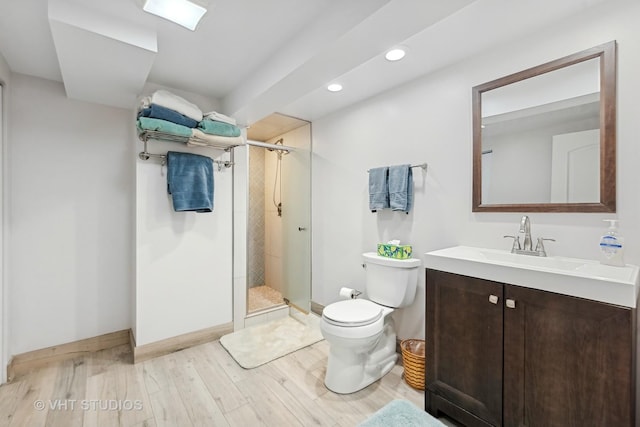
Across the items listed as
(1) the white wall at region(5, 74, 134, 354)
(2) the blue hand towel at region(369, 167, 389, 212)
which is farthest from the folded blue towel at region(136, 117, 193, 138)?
(2) the blue hand towel at region(369, 167, 389, 212)

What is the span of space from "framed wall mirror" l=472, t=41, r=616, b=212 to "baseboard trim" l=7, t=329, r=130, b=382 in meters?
3.09

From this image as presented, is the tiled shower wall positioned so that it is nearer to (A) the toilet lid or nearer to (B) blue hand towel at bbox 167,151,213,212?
(B) blue hand towel at bbox 167,151,213,212

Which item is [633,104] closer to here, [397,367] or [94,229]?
[397,367]

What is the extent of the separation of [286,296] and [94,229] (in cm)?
202

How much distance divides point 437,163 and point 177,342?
2.55 metres

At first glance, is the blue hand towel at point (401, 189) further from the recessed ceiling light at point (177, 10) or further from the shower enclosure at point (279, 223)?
the recessed ceiling light at point (177, 10)

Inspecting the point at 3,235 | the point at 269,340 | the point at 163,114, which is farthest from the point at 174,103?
the point at 269,340

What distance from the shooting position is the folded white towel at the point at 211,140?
224 cm

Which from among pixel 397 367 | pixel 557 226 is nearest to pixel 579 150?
pixel 557 226

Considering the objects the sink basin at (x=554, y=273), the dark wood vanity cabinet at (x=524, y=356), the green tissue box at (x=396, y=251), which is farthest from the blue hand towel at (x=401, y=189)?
the dark wood vanity cabinet at (x=524, y=356)

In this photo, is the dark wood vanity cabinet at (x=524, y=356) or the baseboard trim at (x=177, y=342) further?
the baseboard trim at (x=177, y=342)

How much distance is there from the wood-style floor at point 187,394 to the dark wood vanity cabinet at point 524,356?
0.46 m

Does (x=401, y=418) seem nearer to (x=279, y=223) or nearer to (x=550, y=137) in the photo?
(x=550, y=137)

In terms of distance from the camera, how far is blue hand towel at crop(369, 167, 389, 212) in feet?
7.63
